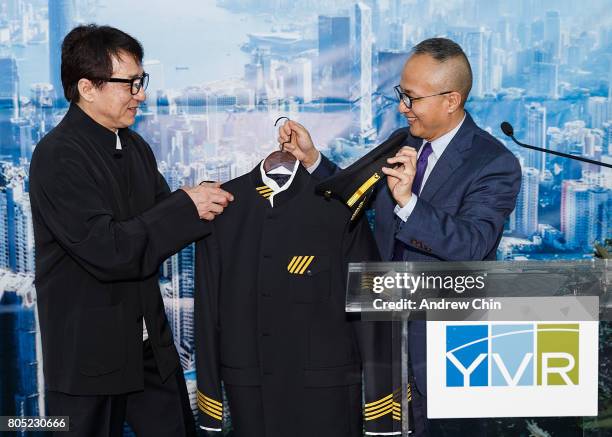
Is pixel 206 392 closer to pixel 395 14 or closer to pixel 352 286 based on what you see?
pixel 352 286

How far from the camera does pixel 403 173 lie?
92.1 inches

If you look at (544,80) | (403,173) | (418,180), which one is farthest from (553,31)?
(403,173)

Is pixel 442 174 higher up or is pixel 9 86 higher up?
pixel 9 86

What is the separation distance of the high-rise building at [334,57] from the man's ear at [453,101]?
3.84 ft

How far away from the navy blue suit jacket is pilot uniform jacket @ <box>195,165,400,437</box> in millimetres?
169

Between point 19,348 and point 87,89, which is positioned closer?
point 87,89

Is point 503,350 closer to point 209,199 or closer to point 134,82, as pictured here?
point 209,199

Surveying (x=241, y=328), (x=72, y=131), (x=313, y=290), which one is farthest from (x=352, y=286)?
(x=72, y=131)

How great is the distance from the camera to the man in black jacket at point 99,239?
2.35 meters

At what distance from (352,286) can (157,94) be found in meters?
1.90

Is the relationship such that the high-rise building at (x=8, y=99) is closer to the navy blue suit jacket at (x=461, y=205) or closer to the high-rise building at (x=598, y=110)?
the navy blue suit jacket at (x=461, y=205)

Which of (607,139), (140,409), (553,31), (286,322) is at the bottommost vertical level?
(140,409)

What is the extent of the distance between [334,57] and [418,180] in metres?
1.24

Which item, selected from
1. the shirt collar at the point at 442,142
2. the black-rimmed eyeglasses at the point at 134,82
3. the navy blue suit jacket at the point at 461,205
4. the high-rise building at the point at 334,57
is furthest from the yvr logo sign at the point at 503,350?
the high-rise building at the point at 334,57
